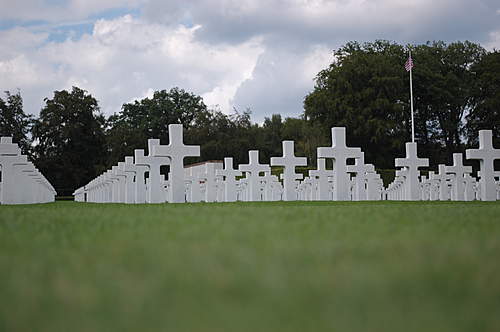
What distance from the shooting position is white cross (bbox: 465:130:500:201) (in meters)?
20.1

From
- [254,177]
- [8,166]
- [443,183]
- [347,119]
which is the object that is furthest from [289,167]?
[347,119]

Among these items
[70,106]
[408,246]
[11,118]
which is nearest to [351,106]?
[70,106]

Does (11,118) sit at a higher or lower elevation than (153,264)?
higher

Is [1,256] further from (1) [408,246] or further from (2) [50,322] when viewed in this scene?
(1) [408,246]

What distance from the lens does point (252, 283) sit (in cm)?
291

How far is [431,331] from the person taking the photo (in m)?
2.23

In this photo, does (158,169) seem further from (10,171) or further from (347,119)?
(347,119)

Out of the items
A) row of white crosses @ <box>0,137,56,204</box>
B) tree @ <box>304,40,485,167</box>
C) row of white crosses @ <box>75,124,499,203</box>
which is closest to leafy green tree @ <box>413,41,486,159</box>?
tree @ <box>304,40,485,167</box>

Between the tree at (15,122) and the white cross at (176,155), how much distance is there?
49.7 metres

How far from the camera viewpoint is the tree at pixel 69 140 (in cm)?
6575

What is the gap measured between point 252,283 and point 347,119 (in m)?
51.9

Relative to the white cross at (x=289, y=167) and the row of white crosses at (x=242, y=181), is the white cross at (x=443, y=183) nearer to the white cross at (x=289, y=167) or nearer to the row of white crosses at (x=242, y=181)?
the row of white crosses at (x=242, y=181)

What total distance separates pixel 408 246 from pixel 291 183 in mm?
16596

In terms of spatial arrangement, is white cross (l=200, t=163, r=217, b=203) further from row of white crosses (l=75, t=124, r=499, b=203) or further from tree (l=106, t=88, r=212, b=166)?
tree (l=106, t=88, r=212, b=166)
